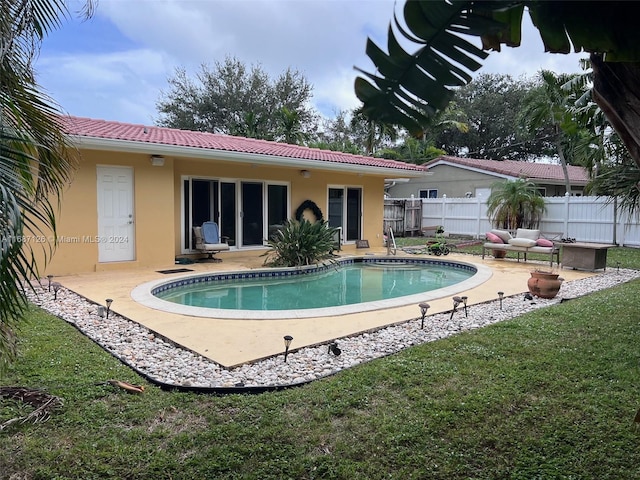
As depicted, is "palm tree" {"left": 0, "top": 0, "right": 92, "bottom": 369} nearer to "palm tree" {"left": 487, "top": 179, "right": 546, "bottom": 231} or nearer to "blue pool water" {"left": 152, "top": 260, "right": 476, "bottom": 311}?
"blue pool water" {"left": 152, "top": 260, "right": 476, "bottom": 311}

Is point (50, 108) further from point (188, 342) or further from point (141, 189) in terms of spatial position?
point (141, 189)

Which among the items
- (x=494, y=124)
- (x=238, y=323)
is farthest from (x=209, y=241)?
(x=494, y=124)

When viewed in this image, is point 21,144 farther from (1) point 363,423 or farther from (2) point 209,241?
(2) point 209,241

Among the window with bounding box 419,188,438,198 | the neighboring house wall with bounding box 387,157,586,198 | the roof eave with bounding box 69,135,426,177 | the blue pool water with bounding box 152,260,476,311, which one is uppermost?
the neighboring house wall with bounding box 387,157,586,198

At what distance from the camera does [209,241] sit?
43.4 feet

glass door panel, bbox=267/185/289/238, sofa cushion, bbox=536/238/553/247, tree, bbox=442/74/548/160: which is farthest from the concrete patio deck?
tree, bbox=442/74/548/160

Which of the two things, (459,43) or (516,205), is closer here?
(459,43)

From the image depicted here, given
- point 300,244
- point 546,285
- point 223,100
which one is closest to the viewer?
point 546,285

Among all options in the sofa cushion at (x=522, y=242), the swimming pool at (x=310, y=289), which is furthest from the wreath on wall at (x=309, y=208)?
the sofa cushion at (x=522, y=242)

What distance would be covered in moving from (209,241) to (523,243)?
9.33 m

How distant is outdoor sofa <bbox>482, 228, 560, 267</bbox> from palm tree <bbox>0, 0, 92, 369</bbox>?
12.6 metres

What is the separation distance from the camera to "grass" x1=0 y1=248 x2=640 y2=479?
114 inches

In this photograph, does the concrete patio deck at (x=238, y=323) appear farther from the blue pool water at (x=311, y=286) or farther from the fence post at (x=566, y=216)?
the fence post at (x=566, y=216)

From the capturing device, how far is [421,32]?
1.65 m
